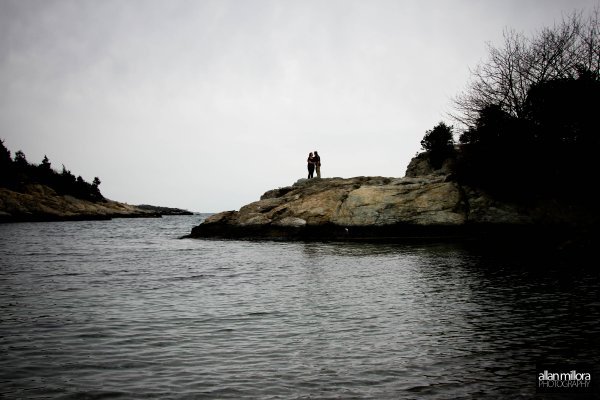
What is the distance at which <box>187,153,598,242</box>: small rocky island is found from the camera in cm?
3109

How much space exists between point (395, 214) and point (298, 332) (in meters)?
26.1

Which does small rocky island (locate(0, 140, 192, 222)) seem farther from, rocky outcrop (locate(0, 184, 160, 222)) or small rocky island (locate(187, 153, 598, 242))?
small rocky island (locate(187, 153, 598, 242))

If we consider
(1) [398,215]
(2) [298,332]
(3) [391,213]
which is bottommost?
(2) [298,332]

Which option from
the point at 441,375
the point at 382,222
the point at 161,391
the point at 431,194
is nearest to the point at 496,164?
the point at 431,194

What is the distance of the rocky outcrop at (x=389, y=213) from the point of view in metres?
31.3

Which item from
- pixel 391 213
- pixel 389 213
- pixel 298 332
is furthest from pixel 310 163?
pixel 298 332

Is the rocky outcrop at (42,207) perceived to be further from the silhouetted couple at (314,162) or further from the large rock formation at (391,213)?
the silhouetted couple at (314,162)

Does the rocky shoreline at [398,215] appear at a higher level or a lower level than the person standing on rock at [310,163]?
lower

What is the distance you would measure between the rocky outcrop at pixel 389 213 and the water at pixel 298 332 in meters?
14.7

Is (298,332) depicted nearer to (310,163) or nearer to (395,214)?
(395,214)

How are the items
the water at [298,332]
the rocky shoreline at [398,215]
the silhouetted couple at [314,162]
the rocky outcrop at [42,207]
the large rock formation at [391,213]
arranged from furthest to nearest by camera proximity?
the rocky outcrop at [42,207], the silhouetted couple at [314,162], the large rock formation at [391,213], the rocky shoreline at [398,215], the water at [298,332]

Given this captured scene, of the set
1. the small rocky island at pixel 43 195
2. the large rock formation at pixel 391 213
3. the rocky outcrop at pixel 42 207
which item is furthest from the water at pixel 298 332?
the small rocky island at pixel 43 195

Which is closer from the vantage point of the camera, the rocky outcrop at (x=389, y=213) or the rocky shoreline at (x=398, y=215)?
the rocky shoreline at (x=398, y=215)

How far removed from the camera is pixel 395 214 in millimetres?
33812
